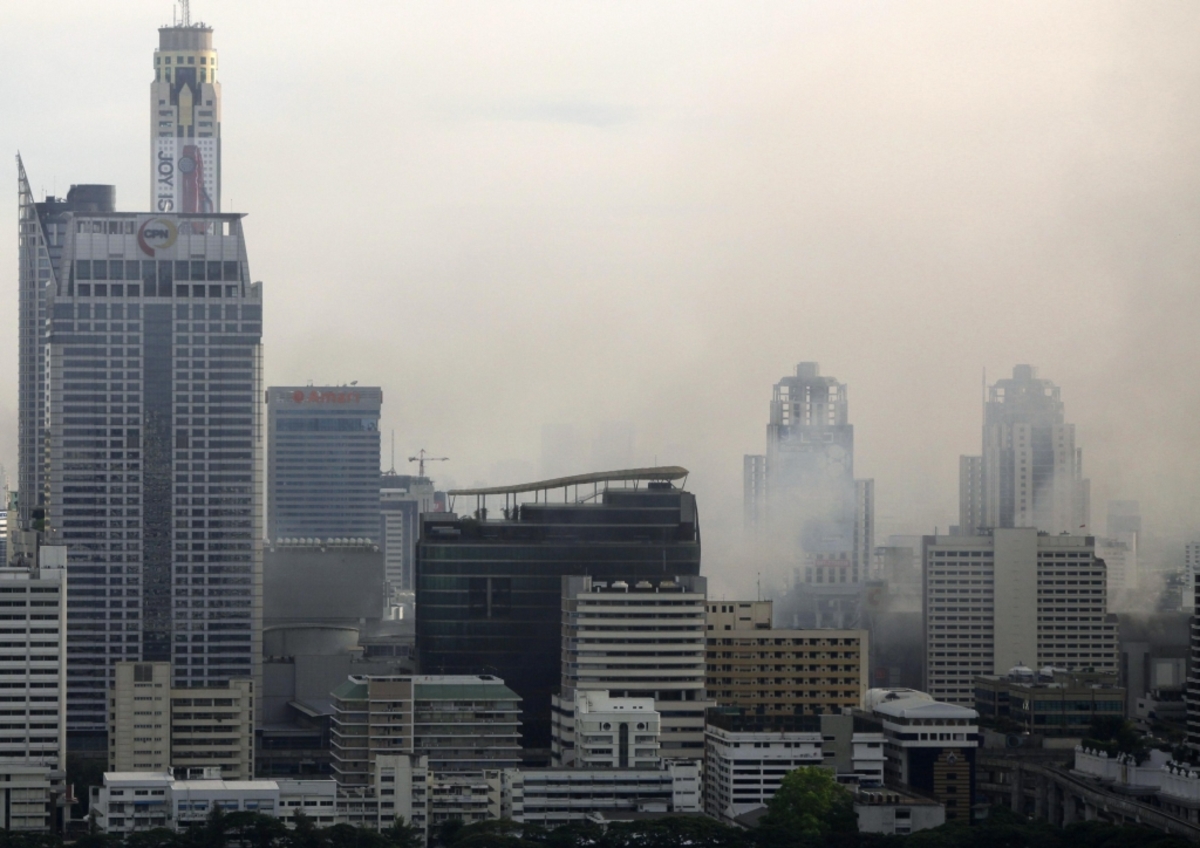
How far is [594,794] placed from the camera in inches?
2726

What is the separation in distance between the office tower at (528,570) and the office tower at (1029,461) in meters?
54.5

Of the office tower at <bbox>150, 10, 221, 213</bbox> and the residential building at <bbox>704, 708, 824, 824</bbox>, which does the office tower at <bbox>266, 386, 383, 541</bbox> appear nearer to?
the office tower at <bbox>150, 10, 221, 213</bbox>

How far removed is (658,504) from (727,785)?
14.1 meters

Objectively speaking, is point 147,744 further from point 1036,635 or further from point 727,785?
point 1036,635

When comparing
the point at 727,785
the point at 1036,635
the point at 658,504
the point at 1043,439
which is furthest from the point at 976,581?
the point at 727,785

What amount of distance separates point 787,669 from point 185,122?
68.2 meters

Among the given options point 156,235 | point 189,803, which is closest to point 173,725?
point 189,803

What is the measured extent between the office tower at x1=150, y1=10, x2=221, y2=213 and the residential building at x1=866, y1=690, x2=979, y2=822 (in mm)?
69572

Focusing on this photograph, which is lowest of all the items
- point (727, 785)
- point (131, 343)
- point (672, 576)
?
point (727, 785)

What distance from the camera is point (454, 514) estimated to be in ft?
277

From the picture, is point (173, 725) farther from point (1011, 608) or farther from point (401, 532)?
point (401, 532)

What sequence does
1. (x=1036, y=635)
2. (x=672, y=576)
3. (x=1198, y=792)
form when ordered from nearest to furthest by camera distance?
(x=1198, y=792)
(x=672, y=576)
(x=1036, y=635)

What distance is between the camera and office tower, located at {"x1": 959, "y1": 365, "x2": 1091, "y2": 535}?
136500 millimetres

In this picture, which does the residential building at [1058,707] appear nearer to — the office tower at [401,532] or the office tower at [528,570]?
the office tower at [528,570]
